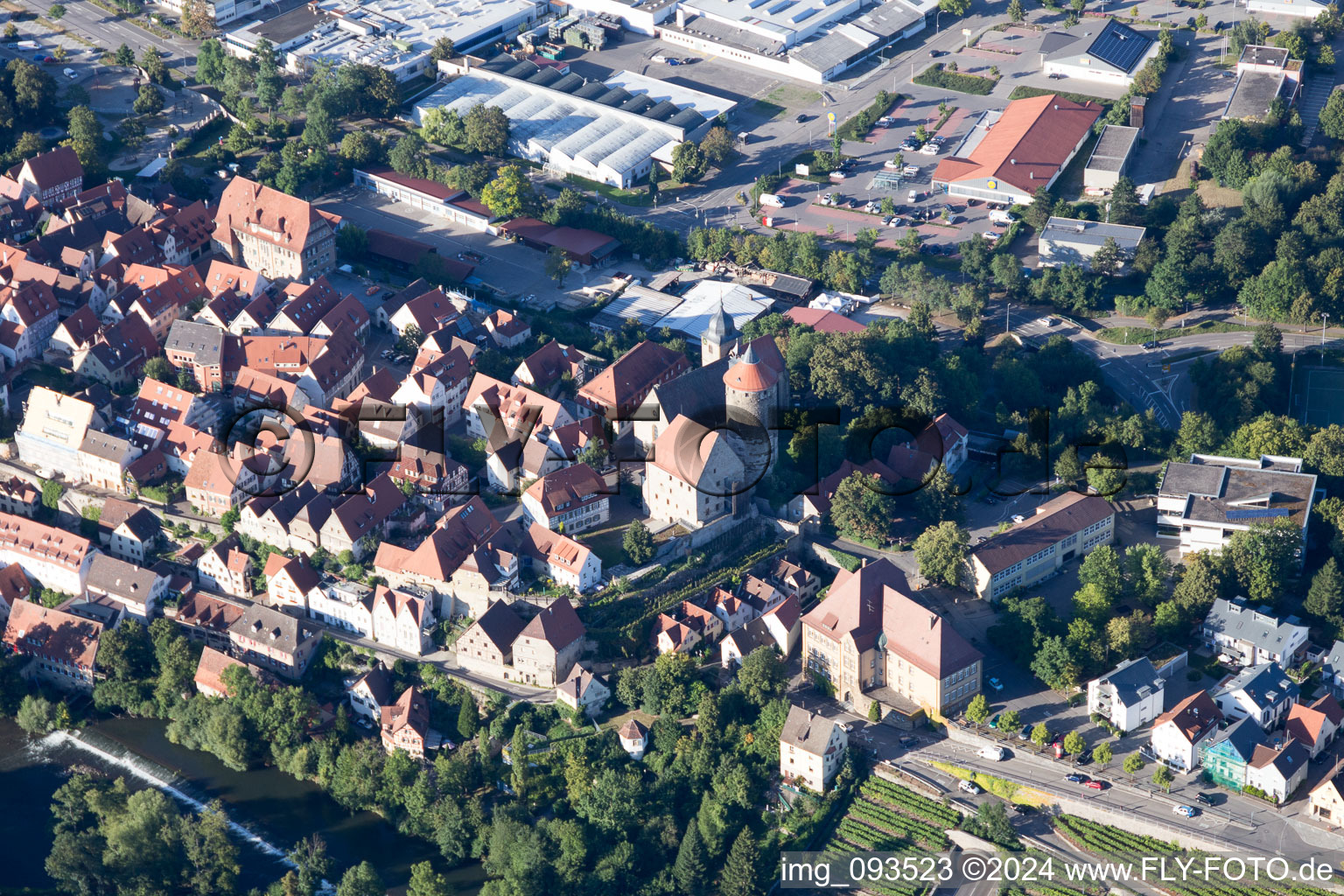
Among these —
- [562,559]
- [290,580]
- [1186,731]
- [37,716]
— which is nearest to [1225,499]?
[1186,731]

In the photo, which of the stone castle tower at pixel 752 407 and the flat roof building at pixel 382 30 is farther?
the flat roof building at pixel 382 30

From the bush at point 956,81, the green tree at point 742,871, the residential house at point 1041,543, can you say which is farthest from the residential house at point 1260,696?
the bush at point 956,81

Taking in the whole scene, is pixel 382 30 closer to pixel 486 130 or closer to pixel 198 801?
pixel 486 130

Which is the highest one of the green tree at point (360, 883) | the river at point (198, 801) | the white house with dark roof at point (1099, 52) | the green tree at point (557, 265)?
the white house with dark roof at point (1099, 52)

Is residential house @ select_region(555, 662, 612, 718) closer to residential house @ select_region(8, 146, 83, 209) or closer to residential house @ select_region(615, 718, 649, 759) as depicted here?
residential house @ select_region(615, 718, 649, 759)

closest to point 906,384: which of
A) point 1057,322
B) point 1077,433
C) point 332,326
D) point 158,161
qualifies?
point 1077,433

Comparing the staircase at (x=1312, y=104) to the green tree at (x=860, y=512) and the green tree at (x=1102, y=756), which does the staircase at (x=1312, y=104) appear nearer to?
the green tree at (x=860, y=512)

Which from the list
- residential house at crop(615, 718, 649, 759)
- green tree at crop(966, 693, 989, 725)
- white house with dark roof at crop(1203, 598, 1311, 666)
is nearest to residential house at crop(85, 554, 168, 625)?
residential house at crop(615, 718, 649, 759)
